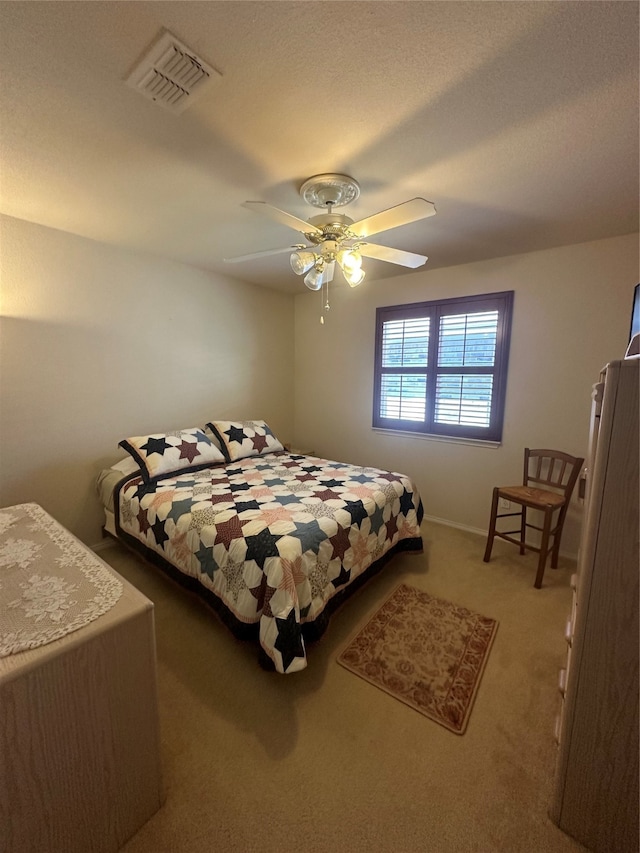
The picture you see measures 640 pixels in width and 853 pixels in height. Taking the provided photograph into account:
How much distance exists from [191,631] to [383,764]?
113 centimetres

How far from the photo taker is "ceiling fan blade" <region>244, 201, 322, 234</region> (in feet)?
Result: 4.85

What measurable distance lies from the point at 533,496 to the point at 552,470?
0.34 meters

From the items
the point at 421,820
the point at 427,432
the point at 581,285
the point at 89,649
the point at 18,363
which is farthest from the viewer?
the point at 427,432

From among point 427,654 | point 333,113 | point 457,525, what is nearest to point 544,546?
point 457,525

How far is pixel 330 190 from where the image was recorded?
5.59 ft

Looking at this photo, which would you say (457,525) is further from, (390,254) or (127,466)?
(127,466)

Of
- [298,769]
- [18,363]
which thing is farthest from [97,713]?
[18,363]

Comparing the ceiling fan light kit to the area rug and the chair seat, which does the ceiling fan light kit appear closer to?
the chair seat

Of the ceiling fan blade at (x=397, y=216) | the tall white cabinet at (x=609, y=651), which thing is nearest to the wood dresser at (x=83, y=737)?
the tall white cabinet at (x=609, y=651)

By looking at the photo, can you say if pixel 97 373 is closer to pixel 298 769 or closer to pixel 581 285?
pixel 298 769

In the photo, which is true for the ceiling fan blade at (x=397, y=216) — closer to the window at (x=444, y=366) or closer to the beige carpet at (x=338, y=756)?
the window at (x=444, y=366)

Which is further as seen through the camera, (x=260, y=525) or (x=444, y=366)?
(x=444, y=366)

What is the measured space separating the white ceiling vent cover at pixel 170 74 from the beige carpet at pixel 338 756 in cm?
235

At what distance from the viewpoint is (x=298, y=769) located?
122cm
